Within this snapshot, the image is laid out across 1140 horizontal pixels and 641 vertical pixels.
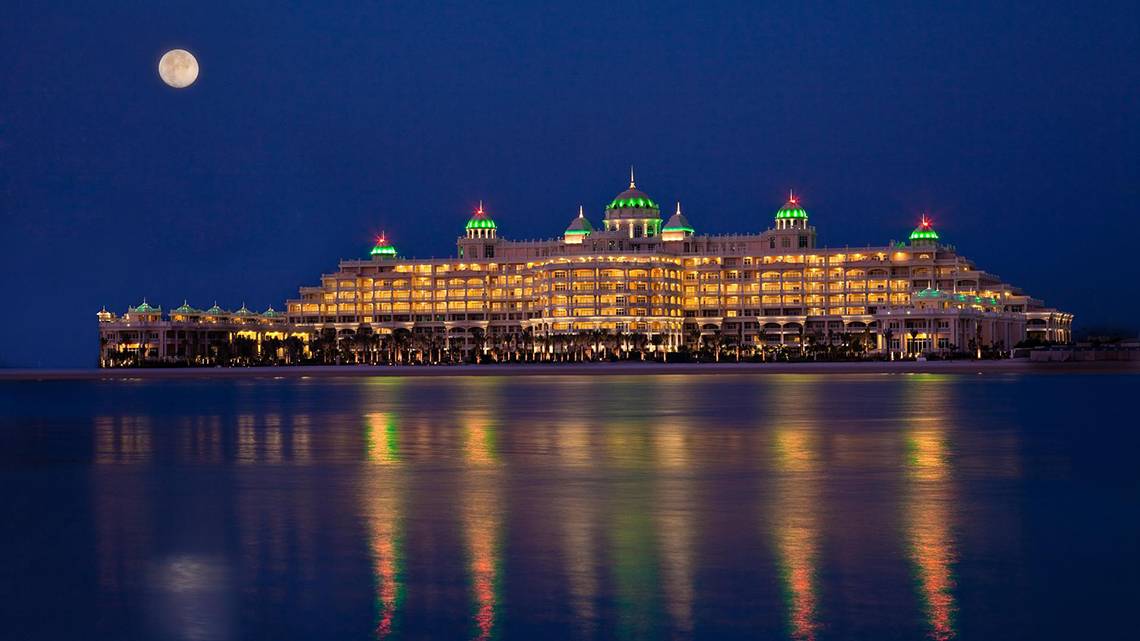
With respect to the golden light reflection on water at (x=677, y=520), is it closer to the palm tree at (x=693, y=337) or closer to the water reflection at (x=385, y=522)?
the water reflection at (x=385, y=522)

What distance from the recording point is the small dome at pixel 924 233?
176 meters

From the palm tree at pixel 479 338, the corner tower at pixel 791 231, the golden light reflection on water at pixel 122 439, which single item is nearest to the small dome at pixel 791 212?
the corner tower at pixel 791 231

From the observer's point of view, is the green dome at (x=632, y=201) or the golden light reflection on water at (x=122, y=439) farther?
the green dome at (x=632, y=201)

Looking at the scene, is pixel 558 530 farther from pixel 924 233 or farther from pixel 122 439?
pixel 924 233

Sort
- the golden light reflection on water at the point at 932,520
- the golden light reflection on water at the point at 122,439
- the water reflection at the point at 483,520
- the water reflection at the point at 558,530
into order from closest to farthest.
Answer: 1. the water reflection at the point at 558,530
2. the golden light reflection on water at the point at 932,520
3. the water reflection at the point at 483,520
4. the golden light reflection on water at the point at 122,439

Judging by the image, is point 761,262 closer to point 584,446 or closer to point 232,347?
point 232,347

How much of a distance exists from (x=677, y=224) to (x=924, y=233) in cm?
3569

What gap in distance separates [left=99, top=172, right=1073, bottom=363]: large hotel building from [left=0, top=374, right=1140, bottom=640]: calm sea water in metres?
126

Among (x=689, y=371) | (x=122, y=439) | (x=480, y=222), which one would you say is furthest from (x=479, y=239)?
(x=122, y=439)

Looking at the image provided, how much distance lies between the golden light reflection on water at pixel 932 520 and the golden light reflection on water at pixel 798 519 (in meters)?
1.18

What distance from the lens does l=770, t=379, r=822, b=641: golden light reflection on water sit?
13130 millimetres

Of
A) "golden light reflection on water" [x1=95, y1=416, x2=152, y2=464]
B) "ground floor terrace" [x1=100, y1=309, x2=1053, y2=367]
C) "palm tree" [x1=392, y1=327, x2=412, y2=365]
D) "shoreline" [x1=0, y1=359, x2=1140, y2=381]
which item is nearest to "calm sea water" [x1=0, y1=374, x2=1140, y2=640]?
"golden light reflection on water" [x1=95, y1=416, x2=152, y2=464]

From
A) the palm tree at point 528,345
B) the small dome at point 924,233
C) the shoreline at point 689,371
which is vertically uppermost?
the small dome at point 924,233

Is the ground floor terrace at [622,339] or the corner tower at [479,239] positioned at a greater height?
the corner tower at [479,239]
